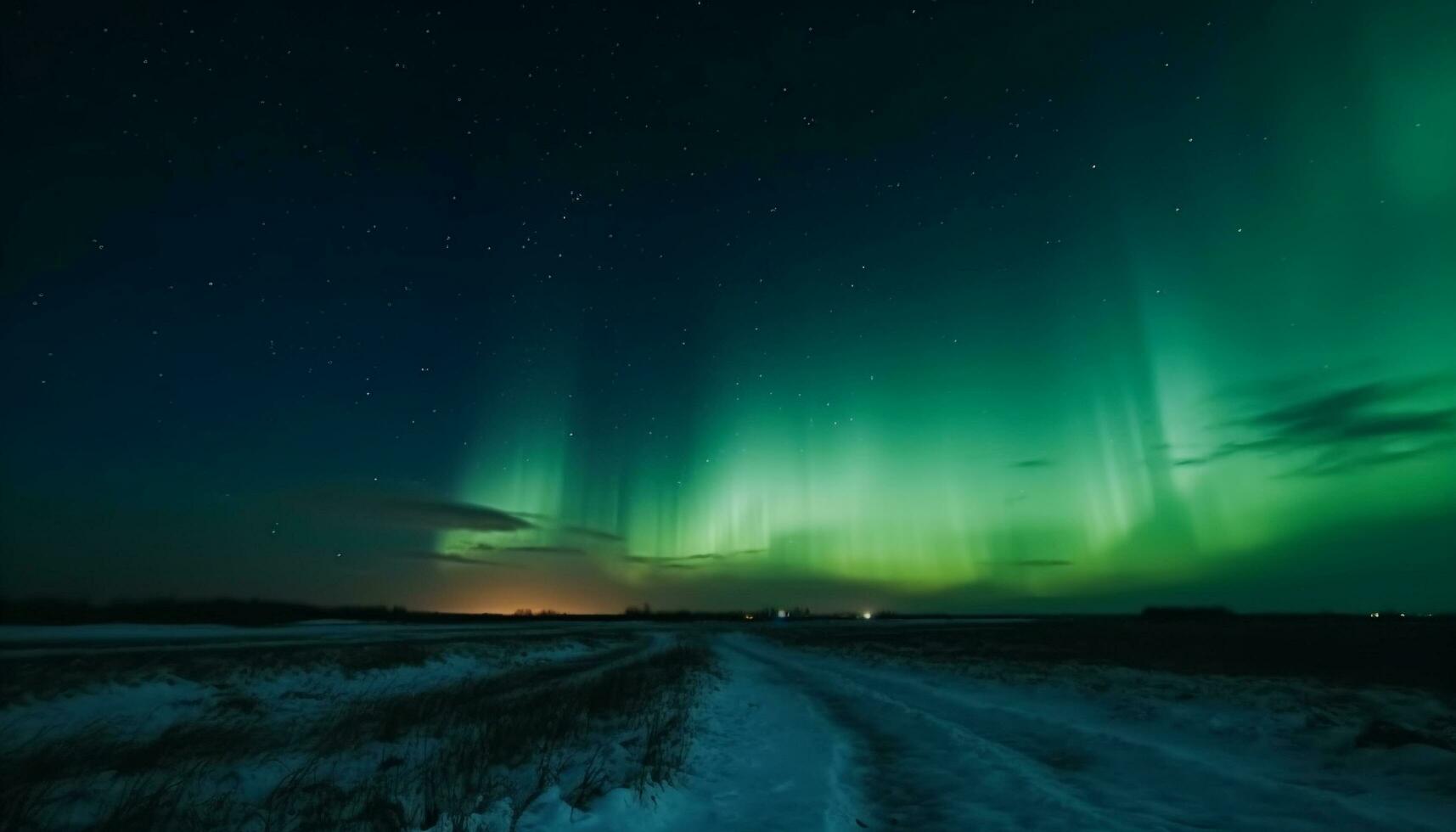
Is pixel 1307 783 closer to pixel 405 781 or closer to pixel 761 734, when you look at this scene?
pixel 761 734

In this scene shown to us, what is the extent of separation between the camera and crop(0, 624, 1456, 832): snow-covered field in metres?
7.86

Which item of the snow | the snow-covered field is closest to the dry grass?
the snow-covered field

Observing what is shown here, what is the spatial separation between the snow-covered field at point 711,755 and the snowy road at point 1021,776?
57 mm

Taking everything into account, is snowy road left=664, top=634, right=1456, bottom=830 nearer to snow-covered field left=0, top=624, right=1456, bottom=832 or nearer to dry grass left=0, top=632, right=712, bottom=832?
snow-covered field left=0, top=624, right=1456, bottom=832

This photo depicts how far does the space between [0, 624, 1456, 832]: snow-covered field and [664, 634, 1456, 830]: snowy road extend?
0.19 feet

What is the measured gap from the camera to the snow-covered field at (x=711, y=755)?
7855 millimetres

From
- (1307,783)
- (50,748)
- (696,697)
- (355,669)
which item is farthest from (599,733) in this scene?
(355,669)

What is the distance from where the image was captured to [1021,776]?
9891 millimetres

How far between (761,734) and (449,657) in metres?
26.4

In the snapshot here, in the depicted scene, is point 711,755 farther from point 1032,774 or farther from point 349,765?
point 349,765

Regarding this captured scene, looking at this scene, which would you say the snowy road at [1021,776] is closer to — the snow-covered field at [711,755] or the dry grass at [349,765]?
the snow-covered field at [711,755]

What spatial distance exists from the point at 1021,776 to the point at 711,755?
4862 millimetres

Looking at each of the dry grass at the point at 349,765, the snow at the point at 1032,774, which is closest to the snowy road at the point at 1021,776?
the snow at the point at 1032,774

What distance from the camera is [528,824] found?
696 centimetres
